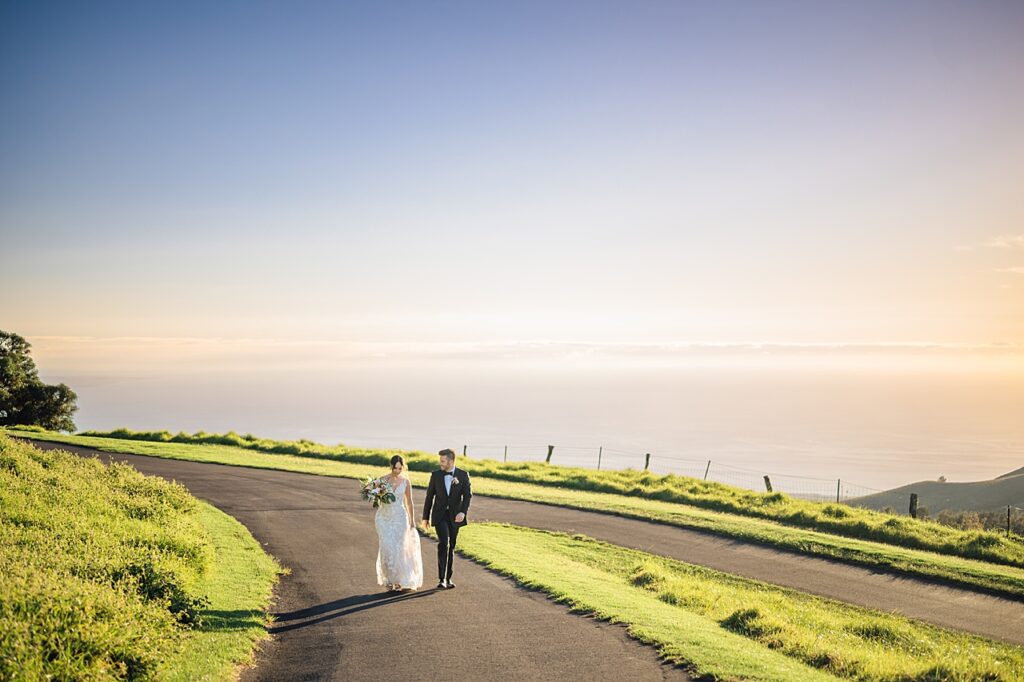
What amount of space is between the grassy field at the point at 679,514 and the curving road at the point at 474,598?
0.90 meters

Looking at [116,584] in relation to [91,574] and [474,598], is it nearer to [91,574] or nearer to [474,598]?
[91,574]

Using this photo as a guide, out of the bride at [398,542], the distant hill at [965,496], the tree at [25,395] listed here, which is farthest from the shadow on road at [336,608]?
the distant hill at [965,496]

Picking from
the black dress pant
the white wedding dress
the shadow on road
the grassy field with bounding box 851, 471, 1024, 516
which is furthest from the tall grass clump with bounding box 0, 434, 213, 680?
the grassy field with bounding box 851, 471, 1024, 516

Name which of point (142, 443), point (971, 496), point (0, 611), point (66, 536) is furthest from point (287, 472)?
point (971, 496)

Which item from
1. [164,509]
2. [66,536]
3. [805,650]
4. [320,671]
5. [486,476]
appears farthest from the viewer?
[486,476]

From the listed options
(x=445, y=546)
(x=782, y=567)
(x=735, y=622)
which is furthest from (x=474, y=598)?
(x=782, y=567)

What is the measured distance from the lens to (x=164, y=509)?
16969mm

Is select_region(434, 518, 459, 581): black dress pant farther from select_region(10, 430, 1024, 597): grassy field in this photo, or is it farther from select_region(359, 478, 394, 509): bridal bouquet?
select_region(10, 430, 1024, 597): grassy field

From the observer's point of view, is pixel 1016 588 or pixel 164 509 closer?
pixel 164 509

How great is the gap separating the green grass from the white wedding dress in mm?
2280

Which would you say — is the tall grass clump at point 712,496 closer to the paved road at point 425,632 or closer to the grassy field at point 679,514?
the grassy field at point 679,514

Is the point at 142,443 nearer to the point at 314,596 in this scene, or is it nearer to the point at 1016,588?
the point at 314,596

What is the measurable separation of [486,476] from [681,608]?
25642mm

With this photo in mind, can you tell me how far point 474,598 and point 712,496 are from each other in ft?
72.4
